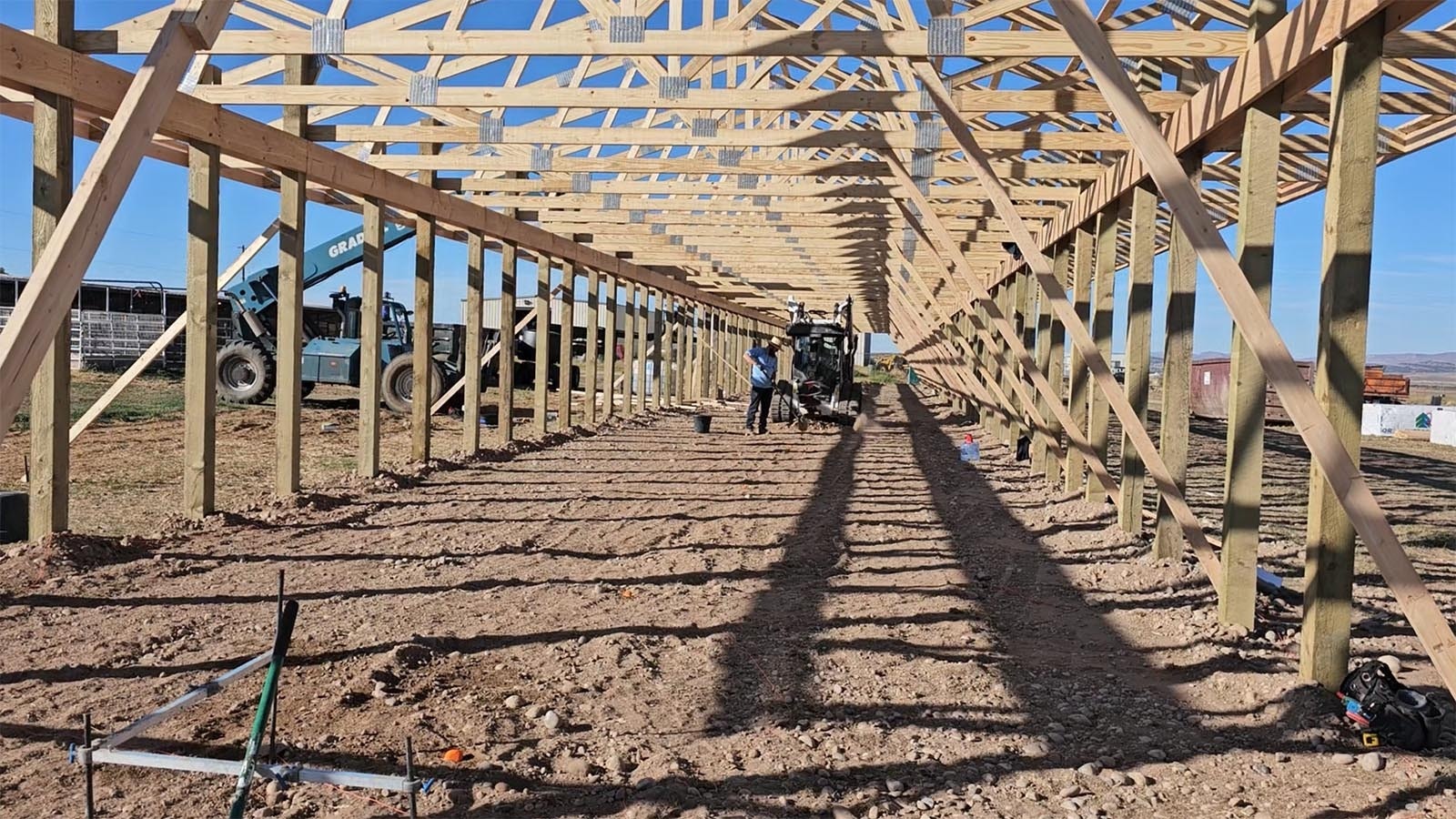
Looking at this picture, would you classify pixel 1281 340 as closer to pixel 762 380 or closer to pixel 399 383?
pixel 762 380

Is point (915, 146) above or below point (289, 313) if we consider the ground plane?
above

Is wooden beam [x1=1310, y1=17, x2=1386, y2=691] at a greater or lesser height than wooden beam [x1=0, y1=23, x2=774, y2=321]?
lesser

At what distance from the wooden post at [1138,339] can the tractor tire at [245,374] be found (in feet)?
54.3

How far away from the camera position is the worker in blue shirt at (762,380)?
1902 centimetres

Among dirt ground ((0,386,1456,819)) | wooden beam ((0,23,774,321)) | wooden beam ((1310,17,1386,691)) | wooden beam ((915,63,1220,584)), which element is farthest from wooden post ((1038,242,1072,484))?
wooden beam ((1310,17,1386,691))

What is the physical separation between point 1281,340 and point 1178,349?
126 inches

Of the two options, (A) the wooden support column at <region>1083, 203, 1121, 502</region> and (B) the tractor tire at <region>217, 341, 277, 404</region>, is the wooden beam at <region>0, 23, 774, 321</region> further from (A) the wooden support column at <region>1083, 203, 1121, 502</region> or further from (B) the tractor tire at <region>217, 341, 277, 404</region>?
(B) the tractor tire at <region>217, 341, 277, 404</region>

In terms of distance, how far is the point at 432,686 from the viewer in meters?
4.68

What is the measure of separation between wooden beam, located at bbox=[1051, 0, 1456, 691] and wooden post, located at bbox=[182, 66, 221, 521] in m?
6.09

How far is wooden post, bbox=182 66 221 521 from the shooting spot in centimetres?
788

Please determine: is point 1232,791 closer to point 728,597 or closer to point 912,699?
point 912,699

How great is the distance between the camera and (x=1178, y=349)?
7.25 metres

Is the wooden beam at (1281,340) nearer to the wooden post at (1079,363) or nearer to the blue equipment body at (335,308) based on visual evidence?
the wooden post at (1079,363)

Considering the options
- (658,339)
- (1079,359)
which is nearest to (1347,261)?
(1079,359)
